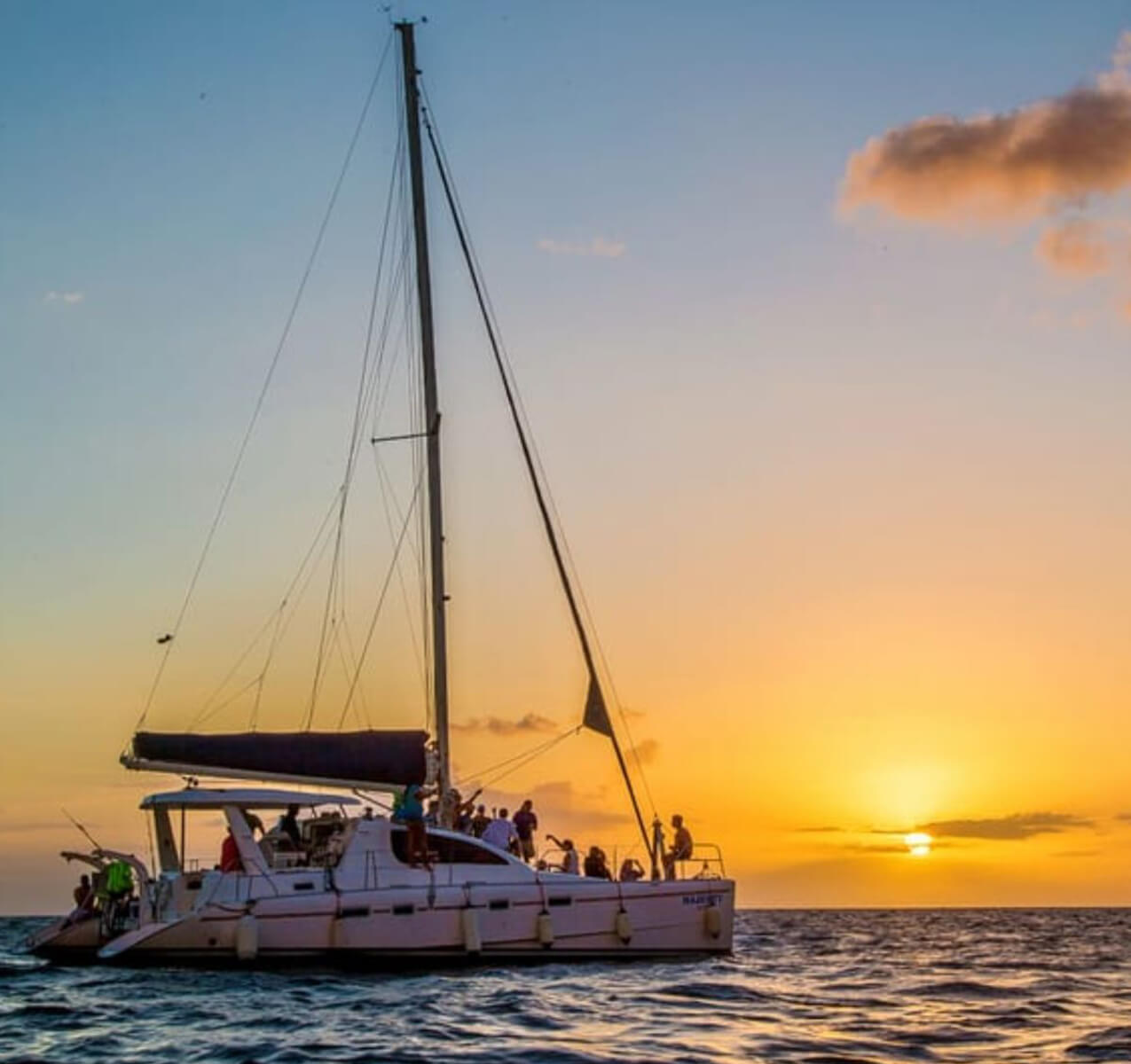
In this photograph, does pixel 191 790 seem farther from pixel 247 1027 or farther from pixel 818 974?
pixel 818 974

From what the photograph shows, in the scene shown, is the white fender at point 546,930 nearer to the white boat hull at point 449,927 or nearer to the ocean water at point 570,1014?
the white boat hull at point 449,927

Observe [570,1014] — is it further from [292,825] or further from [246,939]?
[292,825]

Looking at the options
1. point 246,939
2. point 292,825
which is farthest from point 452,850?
point 246,939

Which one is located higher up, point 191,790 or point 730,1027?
point 191,790

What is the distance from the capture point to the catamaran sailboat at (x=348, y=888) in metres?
29.1

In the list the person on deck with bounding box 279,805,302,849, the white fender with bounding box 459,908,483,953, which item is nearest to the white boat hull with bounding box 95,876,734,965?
the white fender with bounding box 459,908,483,953

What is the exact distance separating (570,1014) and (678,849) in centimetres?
1182

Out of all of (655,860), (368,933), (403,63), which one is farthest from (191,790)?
(403,63)

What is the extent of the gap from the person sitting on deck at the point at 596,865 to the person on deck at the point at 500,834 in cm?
229

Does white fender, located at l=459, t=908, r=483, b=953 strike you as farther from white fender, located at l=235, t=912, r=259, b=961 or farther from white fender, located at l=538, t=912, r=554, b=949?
white fender, located at l=235, t=912, r=259, b=961

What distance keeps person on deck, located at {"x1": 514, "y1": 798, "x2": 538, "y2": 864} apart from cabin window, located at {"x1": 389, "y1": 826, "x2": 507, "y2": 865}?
6.32 ft

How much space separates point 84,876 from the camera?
108ft

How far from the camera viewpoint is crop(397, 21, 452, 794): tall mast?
108ft

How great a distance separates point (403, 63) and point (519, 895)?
17.4 m
